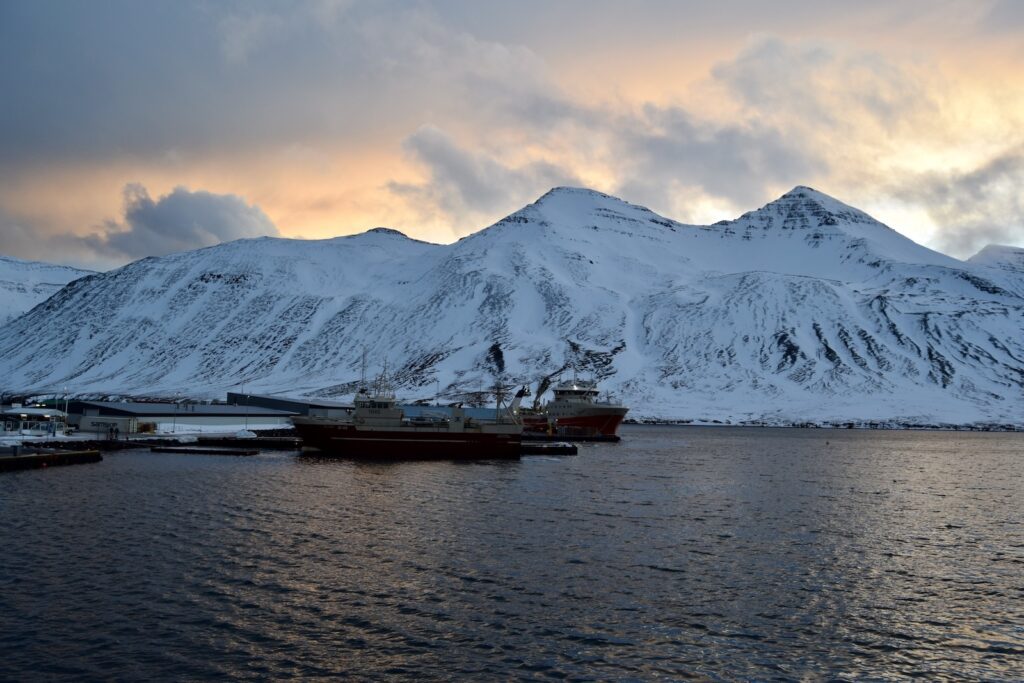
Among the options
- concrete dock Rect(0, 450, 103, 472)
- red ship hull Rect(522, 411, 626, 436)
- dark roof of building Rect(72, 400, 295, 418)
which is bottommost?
Answer: concrete dock Rect(0, 450, 103, 472)

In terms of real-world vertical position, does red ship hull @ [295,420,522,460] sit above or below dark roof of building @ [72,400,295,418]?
below

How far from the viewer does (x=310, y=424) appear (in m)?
98.9

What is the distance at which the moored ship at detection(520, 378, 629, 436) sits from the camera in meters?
154

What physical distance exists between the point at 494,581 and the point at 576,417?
123m

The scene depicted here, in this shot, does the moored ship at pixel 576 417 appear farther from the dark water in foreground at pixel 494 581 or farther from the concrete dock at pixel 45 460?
the dark water in foreground at pixel 494 581

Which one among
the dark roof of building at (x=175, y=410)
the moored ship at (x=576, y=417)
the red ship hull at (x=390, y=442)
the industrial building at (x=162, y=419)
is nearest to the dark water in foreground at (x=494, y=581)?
the red ship hull at (x=390, y=442)

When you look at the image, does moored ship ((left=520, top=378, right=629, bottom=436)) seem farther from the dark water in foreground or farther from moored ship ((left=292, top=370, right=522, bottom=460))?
the dark water in foreground

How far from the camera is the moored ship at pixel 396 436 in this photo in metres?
98.4

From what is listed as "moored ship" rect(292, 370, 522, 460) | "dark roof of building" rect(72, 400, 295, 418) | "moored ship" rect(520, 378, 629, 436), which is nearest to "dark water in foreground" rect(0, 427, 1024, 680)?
"moored ship" rect(292, 370, 522, 460)

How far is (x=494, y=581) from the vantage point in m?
34.5

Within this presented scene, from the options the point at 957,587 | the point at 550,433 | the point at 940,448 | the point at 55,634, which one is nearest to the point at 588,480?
the point at 957,587

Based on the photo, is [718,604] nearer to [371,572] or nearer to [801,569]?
[801,569]

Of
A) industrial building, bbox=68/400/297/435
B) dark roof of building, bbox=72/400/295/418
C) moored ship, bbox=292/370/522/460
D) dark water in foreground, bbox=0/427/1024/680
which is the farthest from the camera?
dark roof of building, bbox=72/400/295/418

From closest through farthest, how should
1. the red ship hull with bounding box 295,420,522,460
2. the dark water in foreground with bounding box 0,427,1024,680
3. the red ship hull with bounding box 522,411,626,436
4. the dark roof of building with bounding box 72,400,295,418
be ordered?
1. the dark water in foreground with bounding box 0,427,1024,680
2. the red ship hull with bounding box 295,420,522,460
3. the dark roof of building with bounding box 72,400,295,418
4. the red ship hull with bounding box 522,411,626,436
